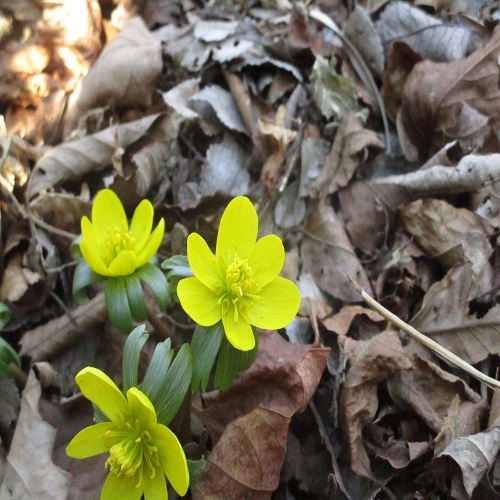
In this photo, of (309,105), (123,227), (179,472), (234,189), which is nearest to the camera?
(179,472)

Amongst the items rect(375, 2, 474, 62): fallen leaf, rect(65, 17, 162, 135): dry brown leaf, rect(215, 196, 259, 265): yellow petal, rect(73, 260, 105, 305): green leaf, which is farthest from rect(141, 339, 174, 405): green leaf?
rect(375, 2, 474, 62): fallen leaf

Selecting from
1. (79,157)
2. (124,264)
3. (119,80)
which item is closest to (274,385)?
(124,264)

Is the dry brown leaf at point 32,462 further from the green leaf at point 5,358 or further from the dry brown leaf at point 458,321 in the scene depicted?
the dry brown leaf at point 458,321

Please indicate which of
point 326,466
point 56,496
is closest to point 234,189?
point 326,466

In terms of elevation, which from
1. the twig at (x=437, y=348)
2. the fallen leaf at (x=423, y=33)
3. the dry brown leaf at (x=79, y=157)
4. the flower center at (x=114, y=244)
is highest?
the fallen leaf at (x=423, y=33)

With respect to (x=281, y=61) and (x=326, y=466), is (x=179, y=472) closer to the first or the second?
(x=326, y=466)

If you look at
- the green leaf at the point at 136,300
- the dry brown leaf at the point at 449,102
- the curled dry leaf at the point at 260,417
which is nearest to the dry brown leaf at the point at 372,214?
the dry brown leaf at the point at 449,102

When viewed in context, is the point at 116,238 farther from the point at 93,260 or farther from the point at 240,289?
the point at 240,289
